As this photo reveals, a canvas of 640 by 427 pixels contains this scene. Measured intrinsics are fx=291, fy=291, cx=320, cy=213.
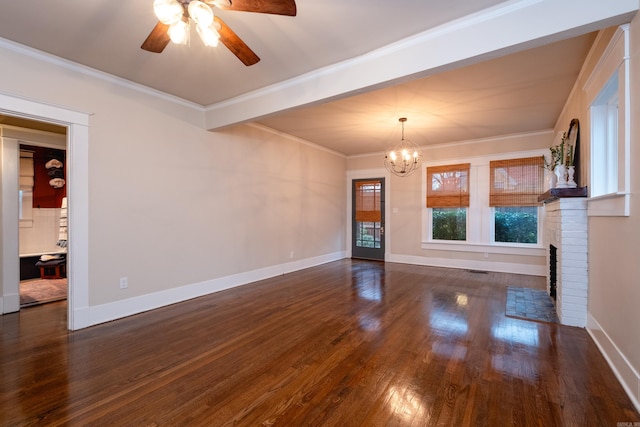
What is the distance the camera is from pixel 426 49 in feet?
8.23

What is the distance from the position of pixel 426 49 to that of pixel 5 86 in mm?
3801

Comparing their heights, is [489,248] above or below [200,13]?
below

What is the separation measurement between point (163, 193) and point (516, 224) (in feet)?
20.6

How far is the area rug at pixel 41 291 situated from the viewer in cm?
400

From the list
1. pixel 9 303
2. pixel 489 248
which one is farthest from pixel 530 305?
pixel 9 303

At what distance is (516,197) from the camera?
18.6ft

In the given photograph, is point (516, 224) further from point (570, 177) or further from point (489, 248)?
point (570, 177)

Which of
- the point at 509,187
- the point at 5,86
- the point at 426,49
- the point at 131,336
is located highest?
the point at 426,49

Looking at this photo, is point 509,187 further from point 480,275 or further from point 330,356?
point 330,356

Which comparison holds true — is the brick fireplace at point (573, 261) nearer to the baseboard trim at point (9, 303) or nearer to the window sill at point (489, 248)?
the window sill at point (489, 248)

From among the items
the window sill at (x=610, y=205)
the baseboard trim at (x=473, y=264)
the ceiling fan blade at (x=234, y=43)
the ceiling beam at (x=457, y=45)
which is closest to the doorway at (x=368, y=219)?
the baseboard trim at (x=473, y=264)

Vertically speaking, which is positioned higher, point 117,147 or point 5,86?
point 5,86

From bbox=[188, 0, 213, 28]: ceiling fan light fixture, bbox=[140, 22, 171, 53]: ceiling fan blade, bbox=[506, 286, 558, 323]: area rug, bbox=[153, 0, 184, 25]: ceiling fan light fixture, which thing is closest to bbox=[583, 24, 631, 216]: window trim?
bbox=[506, 286, 558, 323]: area rug

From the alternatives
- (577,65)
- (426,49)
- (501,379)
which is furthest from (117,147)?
(577,65)
